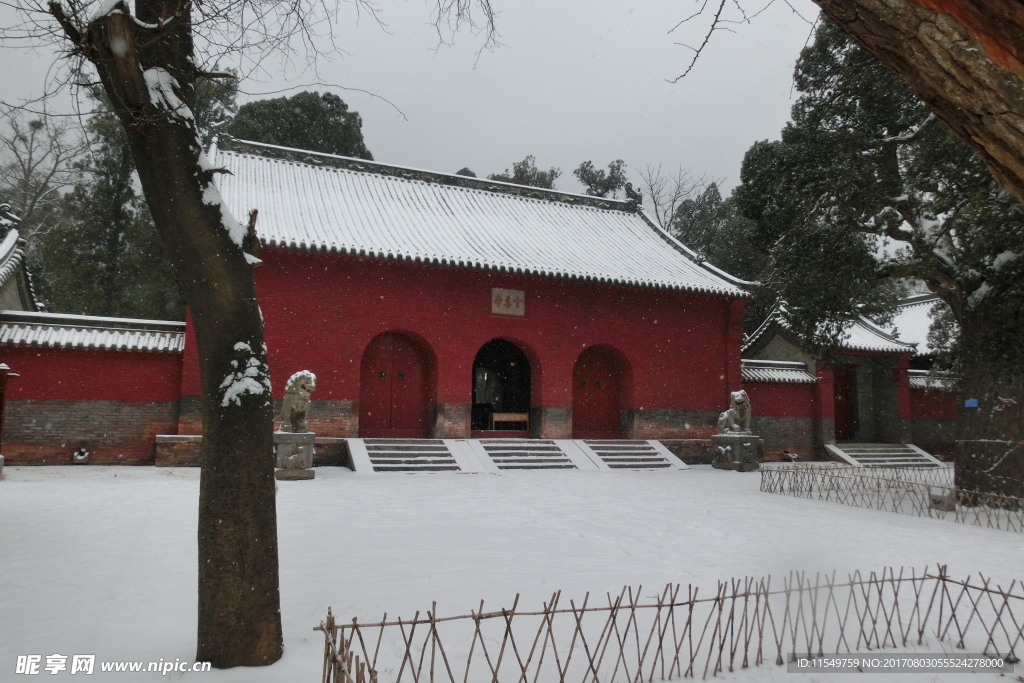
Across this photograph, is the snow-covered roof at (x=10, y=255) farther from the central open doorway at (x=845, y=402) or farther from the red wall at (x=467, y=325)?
the central open doorway at (x=845, y=402)

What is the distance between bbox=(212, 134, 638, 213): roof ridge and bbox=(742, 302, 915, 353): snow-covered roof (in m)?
4.90

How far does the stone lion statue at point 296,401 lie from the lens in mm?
10031

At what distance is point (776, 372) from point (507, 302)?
23.3 ft

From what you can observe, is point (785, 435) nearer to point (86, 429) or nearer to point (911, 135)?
point (911, 135)

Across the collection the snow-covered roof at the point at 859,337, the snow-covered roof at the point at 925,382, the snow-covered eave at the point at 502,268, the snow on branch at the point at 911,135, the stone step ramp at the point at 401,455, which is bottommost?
the stone step ramp at the point at 401,455

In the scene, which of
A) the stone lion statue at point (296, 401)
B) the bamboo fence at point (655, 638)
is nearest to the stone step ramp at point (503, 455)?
the stone lion statue at point (296, 401)

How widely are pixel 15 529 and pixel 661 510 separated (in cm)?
624

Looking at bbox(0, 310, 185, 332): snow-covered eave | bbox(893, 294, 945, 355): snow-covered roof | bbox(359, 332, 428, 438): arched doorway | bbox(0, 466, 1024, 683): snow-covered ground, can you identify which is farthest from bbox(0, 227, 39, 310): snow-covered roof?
bbox(893, 294, 945, 355): snow-covered roof

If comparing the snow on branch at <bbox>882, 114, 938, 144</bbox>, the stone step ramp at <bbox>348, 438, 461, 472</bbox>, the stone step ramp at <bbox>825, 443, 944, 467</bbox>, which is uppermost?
the snow on branch at <bbox>882, 114, 938, 144</bbox>

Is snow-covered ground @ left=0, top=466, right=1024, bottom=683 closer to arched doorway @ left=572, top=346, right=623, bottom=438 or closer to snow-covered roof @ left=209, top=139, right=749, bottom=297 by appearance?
snow-covered roof @ left=209, top=139, right=749, bottom=297

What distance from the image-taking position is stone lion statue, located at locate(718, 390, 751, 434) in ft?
45.2

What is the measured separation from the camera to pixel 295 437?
986cm

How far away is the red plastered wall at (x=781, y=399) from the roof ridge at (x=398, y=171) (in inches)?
243

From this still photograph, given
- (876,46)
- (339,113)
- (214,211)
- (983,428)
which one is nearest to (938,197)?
(983,428)
